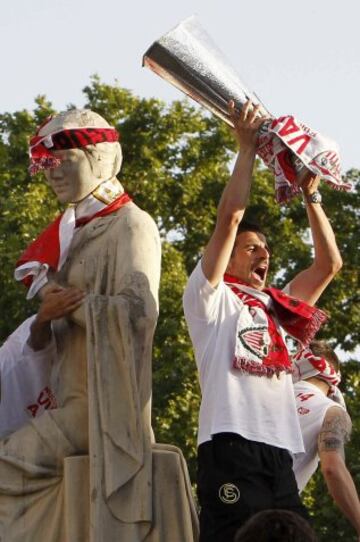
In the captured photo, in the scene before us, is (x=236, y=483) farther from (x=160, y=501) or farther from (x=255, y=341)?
(x=255, y=341)

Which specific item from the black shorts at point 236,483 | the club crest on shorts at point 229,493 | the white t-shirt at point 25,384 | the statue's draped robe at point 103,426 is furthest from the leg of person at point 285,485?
the white t-shirt at point 25,384

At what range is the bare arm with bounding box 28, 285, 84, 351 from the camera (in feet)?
27.7

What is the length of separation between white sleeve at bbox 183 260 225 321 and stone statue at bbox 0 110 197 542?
0.32m

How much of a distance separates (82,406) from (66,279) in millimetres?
662

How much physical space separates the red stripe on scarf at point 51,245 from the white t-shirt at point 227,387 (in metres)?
0.92

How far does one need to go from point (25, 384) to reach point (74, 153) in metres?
1.14

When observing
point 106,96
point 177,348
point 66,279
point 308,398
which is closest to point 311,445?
point 308,398

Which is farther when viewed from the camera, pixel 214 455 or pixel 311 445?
pixel 311 445

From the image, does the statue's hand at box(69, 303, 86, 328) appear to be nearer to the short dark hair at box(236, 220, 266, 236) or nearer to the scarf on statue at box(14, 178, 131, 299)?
the scarf on statue at box(14, 178, 131, 299)

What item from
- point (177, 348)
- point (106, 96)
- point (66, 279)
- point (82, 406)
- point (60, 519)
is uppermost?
point (106, 96)

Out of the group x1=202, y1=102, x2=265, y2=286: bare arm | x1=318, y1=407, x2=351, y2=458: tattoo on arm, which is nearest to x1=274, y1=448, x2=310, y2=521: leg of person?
x1=318, y1=407, x2=351, y2=458: tattoo on arm

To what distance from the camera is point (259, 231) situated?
28.6 feet

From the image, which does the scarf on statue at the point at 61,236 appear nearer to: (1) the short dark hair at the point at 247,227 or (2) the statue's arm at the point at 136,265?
(2) the statue's arm at the point at 136,265

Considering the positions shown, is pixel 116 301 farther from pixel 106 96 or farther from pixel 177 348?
pixel 106 96
